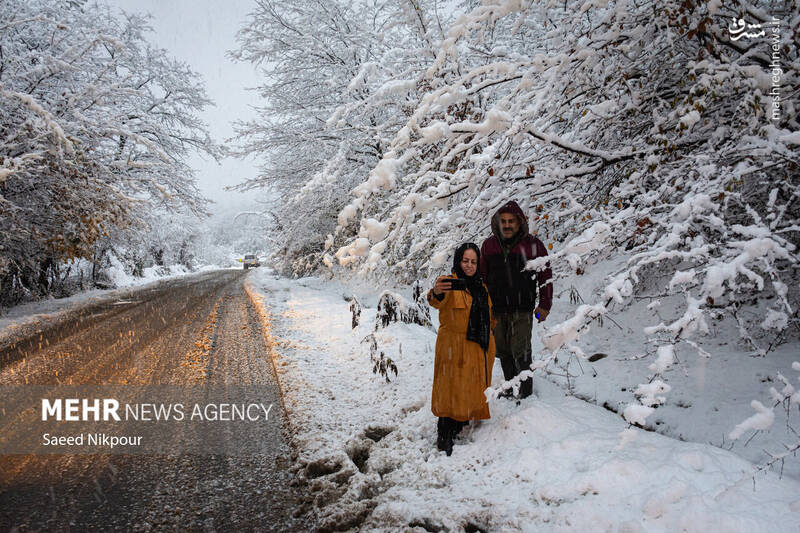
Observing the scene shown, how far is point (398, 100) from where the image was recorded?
582cm

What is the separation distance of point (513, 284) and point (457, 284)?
681 mm

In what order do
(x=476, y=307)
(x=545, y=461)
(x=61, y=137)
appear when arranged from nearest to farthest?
(x=545, y=461), (x=476, y=307), (x=61, y=137)

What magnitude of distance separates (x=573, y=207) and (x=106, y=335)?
27.5 ft

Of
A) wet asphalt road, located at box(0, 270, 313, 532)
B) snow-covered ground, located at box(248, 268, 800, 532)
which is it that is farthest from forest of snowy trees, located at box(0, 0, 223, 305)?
snow-covered ground, located at box(248, 268, 800, 532)

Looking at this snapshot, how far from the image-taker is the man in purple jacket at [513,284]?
129 inches

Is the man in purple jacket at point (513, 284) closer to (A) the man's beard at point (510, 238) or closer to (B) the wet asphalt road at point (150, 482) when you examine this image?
(A) the man's beard at point (510, 238)

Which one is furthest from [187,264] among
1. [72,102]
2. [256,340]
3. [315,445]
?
[315,445]

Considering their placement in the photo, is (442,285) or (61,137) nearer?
(442,285)

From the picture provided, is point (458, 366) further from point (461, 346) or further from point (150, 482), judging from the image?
point (150, 482)

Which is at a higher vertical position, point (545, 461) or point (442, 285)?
point (442, 285)

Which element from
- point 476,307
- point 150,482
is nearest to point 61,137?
point 150,482

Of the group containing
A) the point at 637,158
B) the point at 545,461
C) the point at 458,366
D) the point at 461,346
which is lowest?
the point at 545,461

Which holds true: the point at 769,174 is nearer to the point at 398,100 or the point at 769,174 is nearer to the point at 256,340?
the point at 398,100

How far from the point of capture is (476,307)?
3.01 m
